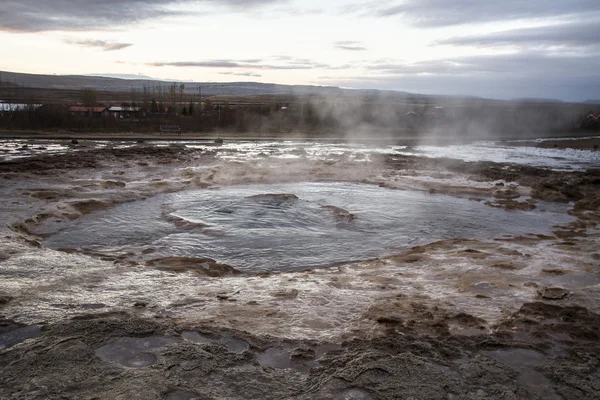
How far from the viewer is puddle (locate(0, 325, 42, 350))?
3570mm

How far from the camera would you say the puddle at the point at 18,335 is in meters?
3.57

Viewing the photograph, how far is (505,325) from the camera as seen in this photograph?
4273 mm

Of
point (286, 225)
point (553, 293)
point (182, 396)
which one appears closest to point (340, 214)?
point (286, 225)

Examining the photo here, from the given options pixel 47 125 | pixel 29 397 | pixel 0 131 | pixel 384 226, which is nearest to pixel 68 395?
pixel 29 397

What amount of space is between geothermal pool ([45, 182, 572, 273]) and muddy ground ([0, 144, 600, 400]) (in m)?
0.42

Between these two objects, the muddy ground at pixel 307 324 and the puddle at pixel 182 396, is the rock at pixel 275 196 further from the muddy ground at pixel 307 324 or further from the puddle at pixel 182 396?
the puddle at pixel 182 396

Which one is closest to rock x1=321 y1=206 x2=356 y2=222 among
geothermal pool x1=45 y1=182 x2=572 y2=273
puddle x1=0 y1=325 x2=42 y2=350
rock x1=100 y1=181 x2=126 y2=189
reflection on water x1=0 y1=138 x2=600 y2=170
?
geothermal pool x1=45 y1=182 x2=572 y2=273

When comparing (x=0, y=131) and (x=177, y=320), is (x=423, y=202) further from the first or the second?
(x=0, y=131)

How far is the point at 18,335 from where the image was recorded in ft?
12.1

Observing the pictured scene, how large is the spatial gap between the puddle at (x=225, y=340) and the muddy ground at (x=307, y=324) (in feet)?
0.05

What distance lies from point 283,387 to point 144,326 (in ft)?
4.67

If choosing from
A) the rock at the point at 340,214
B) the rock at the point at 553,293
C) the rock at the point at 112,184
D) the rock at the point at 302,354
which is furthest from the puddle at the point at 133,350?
the rock at the point at 112,184

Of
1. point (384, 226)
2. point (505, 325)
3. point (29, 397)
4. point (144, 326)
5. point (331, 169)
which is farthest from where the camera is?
point (331, 169)

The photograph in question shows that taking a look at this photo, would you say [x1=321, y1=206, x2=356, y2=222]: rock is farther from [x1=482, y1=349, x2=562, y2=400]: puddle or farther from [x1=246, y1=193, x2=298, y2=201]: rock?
[x1=482, y1=349, x2=562, y2=400]: puddle
